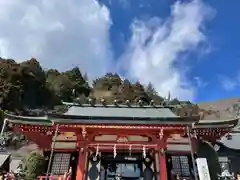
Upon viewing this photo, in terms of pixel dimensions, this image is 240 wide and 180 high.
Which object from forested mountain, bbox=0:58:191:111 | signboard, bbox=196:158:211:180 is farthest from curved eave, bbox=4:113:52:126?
forested mountain, bbox=0:58:191:111

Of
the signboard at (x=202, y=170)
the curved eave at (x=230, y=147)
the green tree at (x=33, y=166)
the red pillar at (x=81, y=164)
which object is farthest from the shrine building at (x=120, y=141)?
the curved eave at (x=230, y=147)

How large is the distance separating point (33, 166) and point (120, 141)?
14.7ft

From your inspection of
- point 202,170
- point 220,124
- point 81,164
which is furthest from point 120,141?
point 220,124

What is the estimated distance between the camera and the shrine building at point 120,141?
1202 cm

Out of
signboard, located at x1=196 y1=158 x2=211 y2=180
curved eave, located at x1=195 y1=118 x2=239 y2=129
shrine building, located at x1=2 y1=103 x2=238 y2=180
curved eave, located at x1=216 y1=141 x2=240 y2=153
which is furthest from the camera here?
curved eave, located at x1=216 y1=141 x2=240 y2=153

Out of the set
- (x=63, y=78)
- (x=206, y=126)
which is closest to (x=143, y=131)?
(x=206, y=126)

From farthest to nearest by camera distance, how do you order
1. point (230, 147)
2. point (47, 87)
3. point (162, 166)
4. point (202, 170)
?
point (47, 87)
point (230, 147)
point (162, 166)
point (202, 170)

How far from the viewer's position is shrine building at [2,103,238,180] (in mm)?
12016

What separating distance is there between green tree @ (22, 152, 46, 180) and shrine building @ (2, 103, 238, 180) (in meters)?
0.59

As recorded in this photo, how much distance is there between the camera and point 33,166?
40.7ft

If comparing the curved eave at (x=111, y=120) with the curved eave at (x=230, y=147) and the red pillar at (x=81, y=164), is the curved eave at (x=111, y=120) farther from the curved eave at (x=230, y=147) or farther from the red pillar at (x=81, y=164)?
the curved eave at (x=230, y=147)

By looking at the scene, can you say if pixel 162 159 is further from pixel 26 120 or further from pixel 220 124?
pixel 26 120

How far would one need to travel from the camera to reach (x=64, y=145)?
13938 mm

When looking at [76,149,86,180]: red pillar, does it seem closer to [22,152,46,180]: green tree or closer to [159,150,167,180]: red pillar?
[22,152,46,180]: green tree
